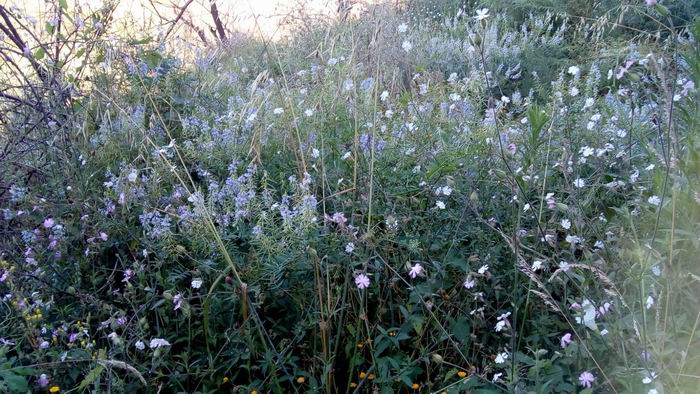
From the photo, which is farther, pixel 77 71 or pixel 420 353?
pixel 77 71

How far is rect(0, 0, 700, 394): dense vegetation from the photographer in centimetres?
185

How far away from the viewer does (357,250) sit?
221 centimetres

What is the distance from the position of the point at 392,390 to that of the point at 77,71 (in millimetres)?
2355

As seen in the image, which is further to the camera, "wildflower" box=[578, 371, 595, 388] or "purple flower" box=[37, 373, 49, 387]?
"purple flower" box=[37, 373, 49, 387]

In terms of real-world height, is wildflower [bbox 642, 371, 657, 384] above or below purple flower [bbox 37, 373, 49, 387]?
above

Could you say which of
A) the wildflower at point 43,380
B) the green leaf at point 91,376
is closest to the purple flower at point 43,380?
the wildflower at point 43,380

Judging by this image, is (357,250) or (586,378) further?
(357,250)

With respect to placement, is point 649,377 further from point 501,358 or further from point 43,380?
point 43,380

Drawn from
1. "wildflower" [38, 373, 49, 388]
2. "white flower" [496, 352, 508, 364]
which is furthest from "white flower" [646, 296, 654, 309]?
"wildflower" [38, 373, 49, 388]

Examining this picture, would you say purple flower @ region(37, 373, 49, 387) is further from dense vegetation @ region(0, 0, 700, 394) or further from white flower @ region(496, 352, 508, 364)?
white flower @ region(496, 352, 508, 364)

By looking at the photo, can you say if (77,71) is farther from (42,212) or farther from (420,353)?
(420,353)

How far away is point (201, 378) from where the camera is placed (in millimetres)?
2281

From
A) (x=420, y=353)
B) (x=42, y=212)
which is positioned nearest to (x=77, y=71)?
(x=42, y=212)

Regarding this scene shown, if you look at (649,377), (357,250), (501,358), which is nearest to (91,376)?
(357,250)
